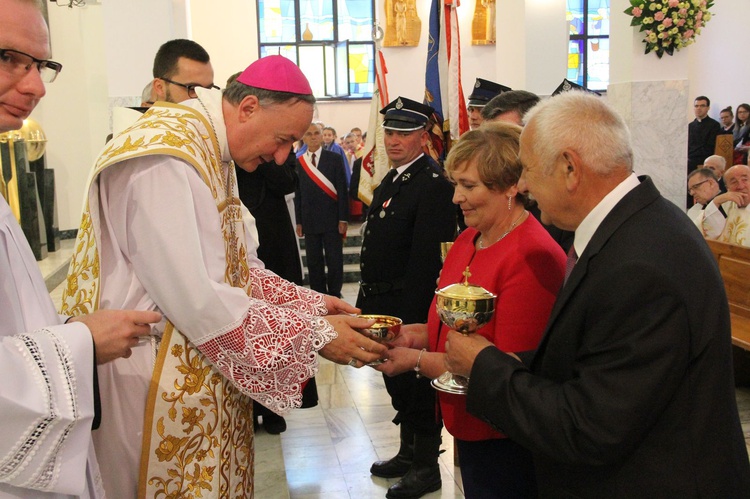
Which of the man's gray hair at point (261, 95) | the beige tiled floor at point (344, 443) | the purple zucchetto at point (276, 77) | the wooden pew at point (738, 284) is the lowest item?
the beige tiled floor at point (344, 443)

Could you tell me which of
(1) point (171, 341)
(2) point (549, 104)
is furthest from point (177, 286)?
(2) point (549, 104)

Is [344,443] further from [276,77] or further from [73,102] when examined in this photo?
[73,102]

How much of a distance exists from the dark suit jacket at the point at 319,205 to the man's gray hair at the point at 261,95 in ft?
19.1

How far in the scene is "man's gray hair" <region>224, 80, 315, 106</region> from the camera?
7.11 feet

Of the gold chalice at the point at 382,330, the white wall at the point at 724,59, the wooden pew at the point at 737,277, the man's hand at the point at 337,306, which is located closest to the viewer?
the gold chalice at the point at 382,330

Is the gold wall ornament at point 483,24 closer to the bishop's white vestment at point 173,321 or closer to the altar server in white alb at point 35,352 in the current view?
the bishop's white vestment at point 173,321

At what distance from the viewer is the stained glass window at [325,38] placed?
17.0 metres

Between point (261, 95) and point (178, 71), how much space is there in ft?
4.57

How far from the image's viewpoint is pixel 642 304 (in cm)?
151

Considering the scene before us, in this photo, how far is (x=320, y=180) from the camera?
26.6 ft

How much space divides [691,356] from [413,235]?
2327 millimetres

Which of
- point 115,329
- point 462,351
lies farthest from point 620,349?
point 115,329

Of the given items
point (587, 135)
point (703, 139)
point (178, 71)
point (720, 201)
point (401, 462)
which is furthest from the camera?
point (703, 139)

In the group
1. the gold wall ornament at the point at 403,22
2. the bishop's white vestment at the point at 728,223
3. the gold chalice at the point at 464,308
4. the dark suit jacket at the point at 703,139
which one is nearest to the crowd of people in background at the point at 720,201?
the bishop's white vestment at the point at 728,223
